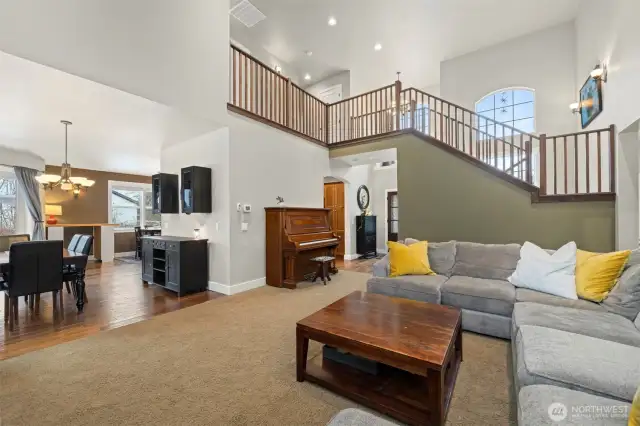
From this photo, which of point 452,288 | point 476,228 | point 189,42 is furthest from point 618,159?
point 189,42

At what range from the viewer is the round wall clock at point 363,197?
28.3ft

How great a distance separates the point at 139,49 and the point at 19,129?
10.9 feet

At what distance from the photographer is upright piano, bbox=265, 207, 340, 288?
4809mm

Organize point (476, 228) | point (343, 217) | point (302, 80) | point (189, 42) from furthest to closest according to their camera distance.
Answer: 1. point (302, 80)
2. point (343, 217)
3. point (476, 228)
4. point (189, 42)

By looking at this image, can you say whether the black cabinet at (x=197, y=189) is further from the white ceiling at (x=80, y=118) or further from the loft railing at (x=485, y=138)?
the loft railing at (x=485, y=138)

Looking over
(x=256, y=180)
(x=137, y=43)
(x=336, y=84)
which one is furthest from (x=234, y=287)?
(x=336, y=84)

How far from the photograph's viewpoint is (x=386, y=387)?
6.24 feet

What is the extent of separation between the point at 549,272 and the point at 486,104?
590 centimetres

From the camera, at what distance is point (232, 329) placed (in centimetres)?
305

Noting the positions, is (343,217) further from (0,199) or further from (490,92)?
(0,199)

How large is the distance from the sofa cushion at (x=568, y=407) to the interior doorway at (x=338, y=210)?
683 cm

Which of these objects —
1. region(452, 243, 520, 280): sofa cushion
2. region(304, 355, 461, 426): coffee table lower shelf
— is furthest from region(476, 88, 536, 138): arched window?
region(304, 355, 461, 426): coffee table lower shelf

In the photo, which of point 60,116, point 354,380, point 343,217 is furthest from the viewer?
point 343,217

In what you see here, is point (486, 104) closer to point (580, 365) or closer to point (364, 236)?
point (364, 236)
